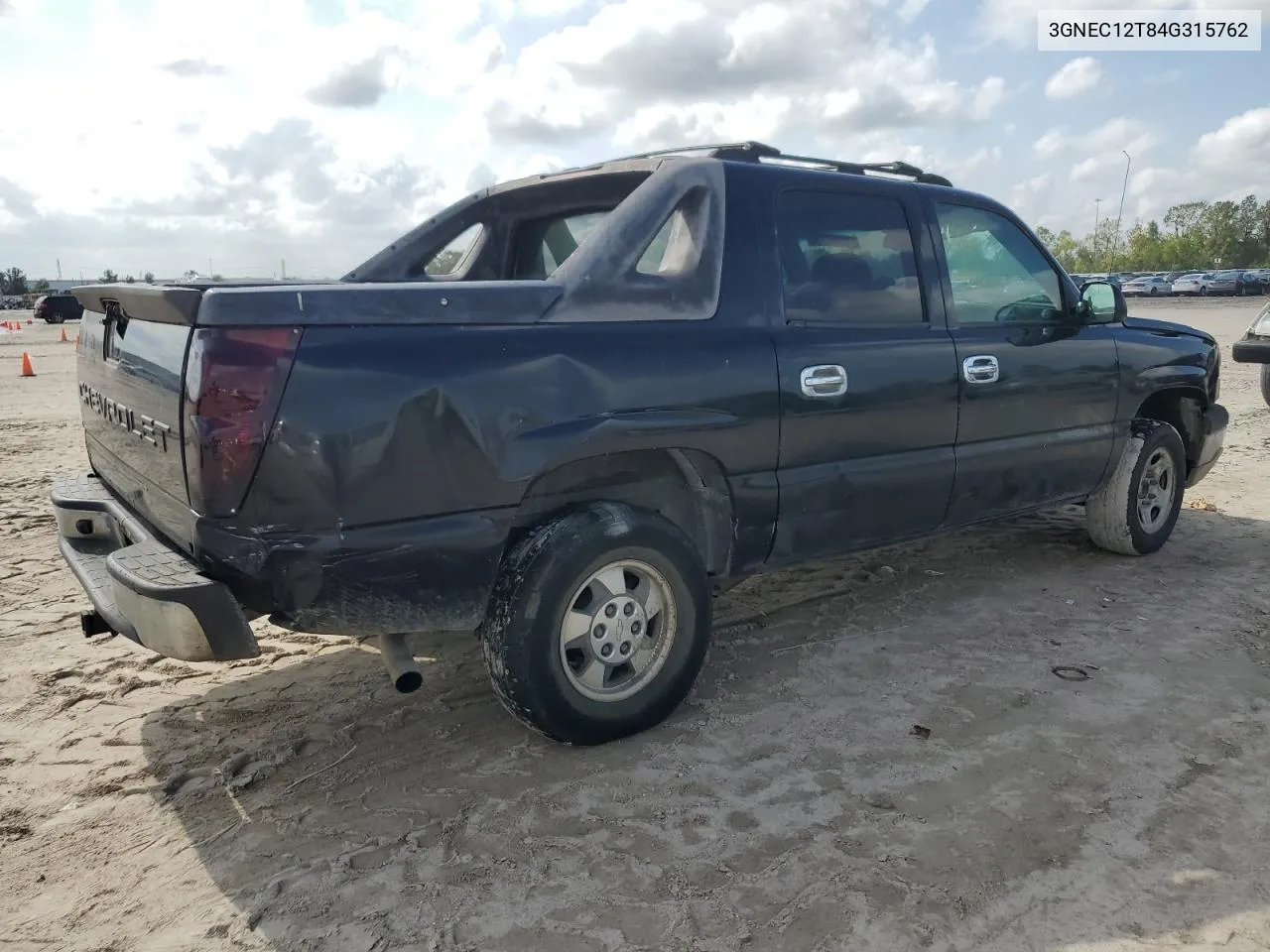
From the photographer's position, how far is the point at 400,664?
2910mm

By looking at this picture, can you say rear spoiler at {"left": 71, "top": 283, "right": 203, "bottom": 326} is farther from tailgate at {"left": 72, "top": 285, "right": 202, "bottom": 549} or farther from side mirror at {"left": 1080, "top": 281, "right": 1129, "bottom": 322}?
side mirror at {"left": 1080, "top": 281, "right": 1129, "bottom": 322}

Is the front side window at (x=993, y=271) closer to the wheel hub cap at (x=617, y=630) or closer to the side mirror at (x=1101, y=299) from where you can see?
the side mirror at (x=1101, y=299)

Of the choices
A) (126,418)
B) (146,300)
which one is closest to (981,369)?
(146,300)

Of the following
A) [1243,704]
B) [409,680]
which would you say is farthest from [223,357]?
[1243,704]

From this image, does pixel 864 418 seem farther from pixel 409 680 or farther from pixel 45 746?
pixel 45 746

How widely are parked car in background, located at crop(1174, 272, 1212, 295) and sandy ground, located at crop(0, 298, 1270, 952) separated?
50.8 m

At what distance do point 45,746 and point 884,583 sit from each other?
3611mm

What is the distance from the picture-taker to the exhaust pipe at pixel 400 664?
284 centimetres

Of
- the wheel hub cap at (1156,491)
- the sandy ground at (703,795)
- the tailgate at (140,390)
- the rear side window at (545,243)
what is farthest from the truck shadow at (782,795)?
the rear side window at (545,243)

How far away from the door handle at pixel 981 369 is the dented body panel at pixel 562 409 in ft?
0.18

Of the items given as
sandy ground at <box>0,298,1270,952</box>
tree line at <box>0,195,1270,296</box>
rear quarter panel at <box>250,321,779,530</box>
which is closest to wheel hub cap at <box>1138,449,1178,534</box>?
sandy ground at <box>0,298,1270,952</box>

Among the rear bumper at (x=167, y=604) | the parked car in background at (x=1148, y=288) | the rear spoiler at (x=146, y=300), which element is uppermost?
the parked car in background at (x=1148, y=288)

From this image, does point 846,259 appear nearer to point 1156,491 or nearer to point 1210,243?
point 1156,491

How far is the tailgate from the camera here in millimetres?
2687
